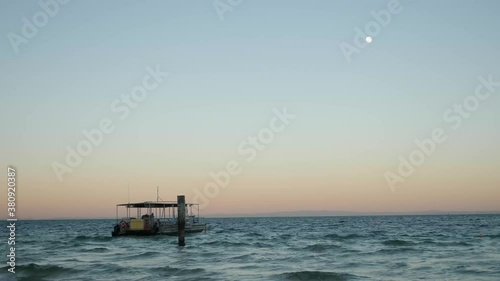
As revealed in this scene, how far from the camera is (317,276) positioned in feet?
89.8

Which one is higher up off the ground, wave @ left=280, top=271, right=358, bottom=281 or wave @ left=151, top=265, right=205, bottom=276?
wave @ left=151, top=265, right=205, bottom=276

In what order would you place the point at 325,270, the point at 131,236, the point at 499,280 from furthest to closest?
the point at 131,236
the point at 325,270
the point at 499,280

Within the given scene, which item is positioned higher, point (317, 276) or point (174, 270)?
point (174, 270)

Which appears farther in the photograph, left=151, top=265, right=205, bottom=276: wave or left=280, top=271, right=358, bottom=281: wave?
left=151, top=265, right=205, bottom=276: wave

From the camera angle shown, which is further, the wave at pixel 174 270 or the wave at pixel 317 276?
the wave at pixel 174 270

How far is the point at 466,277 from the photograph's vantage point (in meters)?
26.4

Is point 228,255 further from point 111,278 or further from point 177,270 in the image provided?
point 111,278

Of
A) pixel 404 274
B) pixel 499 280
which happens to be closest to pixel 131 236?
pixel 404 274

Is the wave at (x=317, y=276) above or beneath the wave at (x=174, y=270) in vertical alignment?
beneath

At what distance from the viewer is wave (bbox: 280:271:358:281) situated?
87.7ft

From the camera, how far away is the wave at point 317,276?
87.7 feet

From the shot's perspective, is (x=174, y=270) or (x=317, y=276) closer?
(x=317, y=276)

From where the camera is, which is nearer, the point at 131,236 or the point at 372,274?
the point at 372,274

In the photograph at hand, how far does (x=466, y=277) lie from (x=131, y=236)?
41.5m
